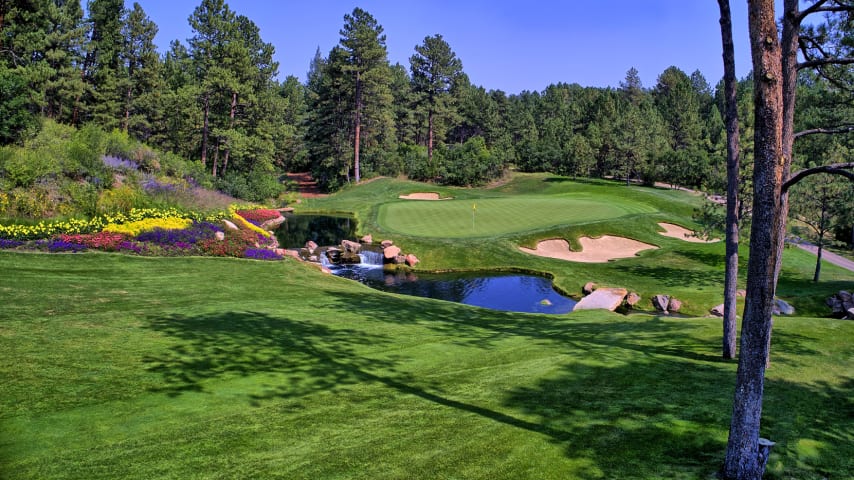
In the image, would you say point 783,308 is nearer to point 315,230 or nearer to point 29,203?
point 29,203

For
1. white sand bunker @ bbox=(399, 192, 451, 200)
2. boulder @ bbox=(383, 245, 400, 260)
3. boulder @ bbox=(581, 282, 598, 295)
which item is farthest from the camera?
white sand bunker @ bbox=(399, 192, 451, 200)

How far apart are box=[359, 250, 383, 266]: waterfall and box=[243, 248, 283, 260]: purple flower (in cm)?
828

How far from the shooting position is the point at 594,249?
96.4 ft

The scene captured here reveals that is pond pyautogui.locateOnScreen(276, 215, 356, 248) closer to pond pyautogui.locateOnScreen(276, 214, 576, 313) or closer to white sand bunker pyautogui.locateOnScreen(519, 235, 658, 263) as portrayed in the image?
pond pyautogui.locateOnScreen(276, 214, 576, 313)

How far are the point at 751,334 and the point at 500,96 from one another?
111 meters

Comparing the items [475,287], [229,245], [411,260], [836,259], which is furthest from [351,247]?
[836,259]

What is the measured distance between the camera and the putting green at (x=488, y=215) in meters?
31.8

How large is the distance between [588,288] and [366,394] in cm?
1748

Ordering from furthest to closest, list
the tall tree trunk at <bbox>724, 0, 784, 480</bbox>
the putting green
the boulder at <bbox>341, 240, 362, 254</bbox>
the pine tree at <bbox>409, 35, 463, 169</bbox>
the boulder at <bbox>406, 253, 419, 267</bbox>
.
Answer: the pine tree at <bbox>409, 35, 463, 169</bbox>
the putting green
the boulder at <bbox>341, 240, 362, 254</bbox>
the boulder at <bbox>406, 253, 419, 267</bbox>
the tall tree trunk at <bbox>724, 0, 784, 480</bbox>

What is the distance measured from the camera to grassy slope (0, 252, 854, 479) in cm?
491

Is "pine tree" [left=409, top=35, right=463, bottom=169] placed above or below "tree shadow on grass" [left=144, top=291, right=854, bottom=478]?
above

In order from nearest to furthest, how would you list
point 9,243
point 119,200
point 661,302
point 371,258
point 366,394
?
point 366,394 → point 9,243 → point 119,200 → point 661,302 → point 371,258

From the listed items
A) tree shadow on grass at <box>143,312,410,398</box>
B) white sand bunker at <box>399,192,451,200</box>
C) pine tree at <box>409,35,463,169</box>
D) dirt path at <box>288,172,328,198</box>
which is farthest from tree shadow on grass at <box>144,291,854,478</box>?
pine tree at <box>409,35,463,169</box>

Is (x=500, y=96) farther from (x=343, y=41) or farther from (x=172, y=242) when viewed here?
(x=172, y=242)
